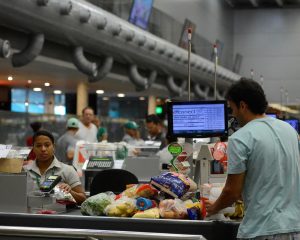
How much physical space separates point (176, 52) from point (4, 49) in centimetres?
1066

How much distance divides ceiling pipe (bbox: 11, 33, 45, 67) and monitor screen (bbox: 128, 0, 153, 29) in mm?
5329

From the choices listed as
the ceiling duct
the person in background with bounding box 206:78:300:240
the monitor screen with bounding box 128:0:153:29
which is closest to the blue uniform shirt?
the person in background with bounding box 206:78:300:240

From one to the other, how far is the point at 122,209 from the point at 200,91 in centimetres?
2597

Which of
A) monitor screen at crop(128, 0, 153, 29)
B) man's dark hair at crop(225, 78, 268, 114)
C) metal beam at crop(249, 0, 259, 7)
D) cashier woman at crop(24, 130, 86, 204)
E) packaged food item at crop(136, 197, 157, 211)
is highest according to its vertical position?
metal beam at crop(249, 0, 259, 7)

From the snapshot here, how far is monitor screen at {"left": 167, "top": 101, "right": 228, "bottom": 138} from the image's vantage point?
4.67 m

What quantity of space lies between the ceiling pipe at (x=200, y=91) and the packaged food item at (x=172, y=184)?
25.0 m

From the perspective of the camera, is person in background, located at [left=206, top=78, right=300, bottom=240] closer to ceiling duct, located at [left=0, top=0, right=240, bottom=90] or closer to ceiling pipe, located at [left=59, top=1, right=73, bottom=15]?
ceiling duct, located at [left=0, top=0, right=240, bottom=90]

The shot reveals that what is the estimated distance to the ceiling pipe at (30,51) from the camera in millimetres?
12852

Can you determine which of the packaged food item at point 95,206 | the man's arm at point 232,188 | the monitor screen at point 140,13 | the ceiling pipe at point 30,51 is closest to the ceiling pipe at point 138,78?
the monitor screen at point 140,13

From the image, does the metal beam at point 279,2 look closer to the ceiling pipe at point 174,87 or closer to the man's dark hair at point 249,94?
the ceiling pipe at point 174,87

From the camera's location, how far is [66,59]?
17172mm

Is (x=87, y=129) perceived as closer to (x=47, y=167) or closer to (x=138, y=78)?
(x=47, y=167)

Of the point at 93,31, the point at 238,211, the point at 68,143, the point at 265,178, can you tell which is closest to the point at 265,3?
the point at 93,31

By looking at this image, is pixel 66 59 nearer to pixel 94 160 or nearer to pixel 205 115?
pixel 94 160
